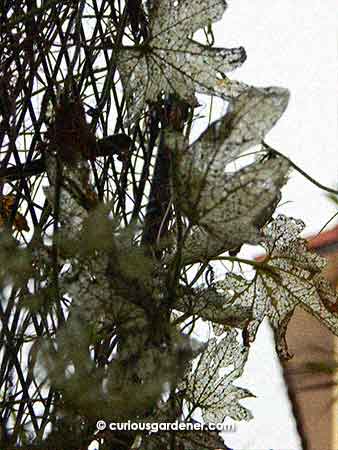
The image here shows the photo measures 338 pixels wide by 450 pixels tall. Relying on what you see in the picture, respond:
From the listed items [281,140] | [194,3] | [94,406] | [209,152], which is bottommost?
[94,406]

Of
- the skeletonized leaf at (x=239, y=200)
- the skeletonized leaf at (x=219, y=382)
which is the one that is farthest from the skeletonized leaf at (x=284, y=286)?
the skeletonized leaf at (x=239, y=200)

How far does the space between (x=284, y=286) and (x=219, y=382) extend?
75mm

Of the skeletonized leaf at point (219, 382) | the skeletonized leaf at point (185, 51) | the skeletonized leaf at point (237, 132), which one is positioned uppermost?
the skeletonized leaf at point (185, 51)

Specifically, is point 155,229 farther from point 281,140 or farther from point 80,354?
point 281,140

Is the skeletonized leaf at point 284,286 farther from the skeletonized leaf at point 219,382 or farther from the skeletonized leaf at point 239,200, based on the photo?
the skeletonized leaf at point 239,200

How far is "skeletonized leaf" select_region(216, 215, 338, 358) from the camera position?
20.9 inches

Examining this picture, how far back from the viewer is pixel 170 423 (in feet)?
1.46

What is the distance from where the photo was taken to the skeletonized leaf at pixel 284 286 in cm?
53

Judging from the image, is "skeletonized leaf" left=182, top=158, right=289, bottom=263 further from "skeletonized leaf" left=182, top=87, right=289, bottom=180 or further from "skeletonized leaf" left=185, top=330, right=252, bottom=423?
"skeletonized leaf" left=185, top=330, right=252, bottom=423

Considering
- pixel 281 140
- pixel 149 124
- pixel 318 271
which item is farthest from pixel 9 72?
pixel 281 140

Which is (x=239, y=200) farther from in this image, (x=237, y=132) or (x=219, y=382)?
(x=219, y=382)

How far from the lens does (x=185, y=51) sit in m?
0.46

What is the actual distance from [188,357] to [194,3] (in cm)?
20

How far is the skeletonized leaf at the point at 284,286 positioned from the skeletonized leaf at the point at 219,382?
0.08 feet
